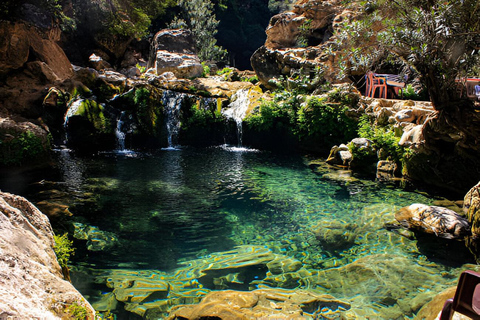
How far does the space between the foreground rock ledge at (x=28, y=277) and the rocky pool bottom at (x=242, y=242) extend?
1.66 metres

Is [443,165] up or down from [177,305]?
up

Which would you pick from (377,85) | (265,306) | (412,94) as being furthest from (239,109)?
(265,306)

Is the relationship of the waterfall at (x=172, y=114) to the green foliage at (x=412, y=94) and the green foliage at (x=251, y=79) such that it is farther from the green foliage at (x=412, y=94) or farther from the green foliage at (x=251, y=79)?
the green foliage at (x=412, y=94)

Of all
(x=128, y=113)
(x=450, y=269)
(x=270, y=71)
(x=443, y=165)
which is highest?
(x=270, y=71)

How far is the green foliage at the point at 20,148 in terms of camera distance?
9.77 metres

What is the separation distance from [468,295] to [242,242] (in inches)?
179

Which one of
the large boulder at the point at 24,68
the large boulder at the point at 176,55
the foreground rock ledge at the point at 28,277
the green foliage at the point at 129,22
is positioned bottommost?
the foreground rock ledge at the point at 28,277

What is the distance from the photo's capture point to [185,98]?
58.4 ft

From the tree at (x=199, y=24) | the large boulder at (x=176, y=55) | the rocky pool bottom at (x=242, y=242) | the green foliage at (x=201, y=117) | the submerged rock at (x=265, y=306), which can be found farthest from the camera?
the tree at (x=199, y=24)

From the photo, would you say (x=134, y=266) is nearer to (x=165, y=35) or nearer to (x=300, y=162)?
(x=300, y=162)

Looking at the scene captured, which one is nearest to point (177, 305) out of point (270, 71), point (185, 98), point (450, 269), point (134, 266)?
point (134, 266)

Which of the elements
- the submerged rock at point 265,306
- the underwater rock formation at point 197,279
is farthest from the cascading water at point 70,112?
the submerged rock at point 265,306

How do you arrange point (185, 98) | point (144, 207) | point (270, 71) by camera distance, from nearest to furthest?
point (144, 207), point (185, 98), point (270, 71)

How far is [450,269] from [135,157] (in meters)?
12.4
